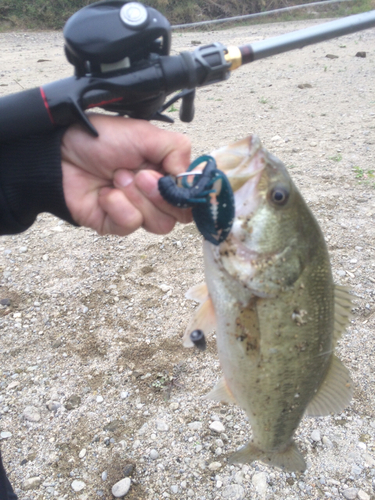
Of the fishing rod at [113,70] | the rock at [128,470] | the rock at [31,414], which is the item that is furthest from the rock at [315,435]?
the fishing rod at [113,70]

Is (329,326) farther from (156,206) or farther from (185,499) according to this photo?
(185,499)

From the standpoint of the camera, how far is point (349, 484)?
94.5 inches

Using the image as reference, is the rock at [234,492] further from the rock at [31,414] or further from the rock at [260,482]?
the rock at [31,414]

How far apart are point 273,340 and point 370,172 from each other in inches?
167

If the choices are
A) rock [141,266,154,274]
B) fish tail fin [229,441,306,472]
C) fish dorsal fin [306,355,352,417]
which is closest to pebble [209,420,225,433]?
fish tail fin [229,441,306,472]

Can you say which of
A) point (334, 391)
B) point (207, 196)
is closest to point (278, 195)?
point (207, 196)

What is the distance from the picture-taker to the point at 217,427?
271 centimetres

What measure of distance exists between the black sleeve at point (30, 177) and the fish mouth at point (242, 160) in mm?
690

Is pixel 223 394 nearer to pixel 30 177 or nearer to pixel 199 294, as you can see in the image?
pixel 199 294

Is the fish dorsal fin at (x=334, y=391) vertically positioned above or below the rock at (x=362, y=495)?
above

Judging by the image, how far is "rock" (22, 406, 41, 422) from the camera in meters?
2.78

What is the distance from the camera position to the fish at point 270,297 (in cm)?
167

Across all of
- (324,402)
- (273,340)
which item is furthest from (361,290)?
(273,340)

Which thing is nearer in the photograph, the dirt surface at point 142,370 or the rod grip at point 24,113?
the rod grip at point 24,113
